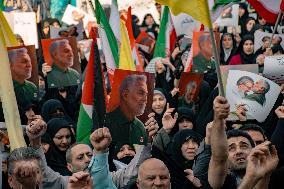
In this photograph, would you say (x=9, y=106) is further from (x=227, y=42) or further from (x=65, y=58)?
(x=227, y=42)

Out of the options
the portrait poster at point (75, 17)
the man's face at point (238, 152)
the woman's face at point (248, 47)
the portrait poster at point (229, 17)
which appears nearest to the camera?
the man's face at point (238, 152)

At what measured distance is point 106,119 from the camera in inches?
239

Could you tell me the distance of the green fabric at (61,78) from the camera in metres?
8.45

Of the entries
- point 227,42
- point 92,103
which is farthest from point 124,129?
point 227,42

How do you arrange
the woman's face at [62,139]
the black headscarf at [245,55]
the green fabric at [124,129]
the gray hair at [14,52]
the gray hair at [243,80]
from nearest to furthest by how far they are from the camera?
the green fabric at [124,129] → the woman's face at [62,139] → the gray hair at [243,80] → the gray hair at [14,52] → the black headscarf at [245,55]

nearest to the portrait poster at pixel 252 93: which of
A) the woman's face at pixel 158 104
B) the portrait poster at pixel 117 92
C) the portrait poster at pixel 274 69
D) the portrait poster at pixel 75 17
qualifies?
the portrait poster at pixel 274 69

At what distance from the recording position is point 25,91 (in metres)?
7.73

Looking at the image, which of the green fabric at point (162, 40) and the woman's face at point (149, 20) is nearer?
the green fabric at point (162, 40)

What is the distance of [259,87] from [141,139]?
4.80ft

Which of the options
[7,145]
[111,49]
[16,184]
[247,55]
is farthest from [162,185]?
[247,55]

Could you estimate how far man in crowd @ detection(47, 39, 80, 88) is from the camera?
333 inches

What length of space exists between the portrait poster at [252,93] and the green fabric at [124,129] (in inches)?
48.9

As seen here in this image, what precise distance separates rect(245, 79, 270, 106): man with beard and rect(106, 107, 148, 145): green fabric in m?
1.32

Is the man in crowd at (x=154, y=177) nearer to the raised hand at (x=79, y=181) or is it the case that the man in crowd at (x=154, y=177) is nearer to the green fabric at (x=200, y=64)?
the raised hand at (x=79, y=181)
